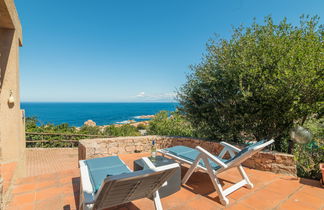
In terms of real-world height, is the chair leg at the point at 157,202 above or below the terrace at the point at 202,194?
above

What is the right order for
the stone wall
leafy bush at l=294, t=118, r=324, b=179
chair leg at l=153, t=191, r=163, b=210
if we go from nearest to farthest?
chair leg at l=153, t=191, r=163, b=210, leafy bush at l=294, t=118, r=324, b=179, the stone wall

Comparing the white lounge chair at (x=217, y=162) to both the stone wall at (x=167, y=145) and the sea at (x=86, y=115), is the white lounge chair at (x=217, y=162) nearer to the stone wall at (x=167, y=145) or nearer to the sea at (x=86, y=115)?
the stone wall at (x=167, y=145)

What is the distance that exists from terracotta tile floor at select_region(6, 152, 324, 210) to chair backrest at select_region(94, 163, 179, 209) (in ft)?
2.53

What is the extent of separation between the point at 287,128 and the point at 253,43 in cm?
243

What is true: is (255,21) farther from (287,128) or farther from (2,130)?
(2,130)

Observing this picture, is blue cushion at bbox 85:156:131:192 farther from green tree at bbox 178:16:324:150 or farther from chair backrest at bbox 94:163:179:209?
green tree at bbox 178:16:324:150

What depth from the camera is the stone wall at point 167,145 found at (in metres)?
3.52

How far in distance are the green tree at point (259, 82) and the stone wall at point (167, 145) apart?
1.94 ft

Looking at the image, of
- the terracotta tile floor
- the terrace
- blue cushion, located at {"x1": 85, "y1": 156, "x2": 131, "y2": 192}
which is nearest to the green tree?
the terrace

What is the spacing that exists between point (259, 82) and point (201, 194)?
310cm

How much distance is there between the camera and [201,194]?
8.78 feet

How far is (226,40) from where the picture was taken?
5.19 metres

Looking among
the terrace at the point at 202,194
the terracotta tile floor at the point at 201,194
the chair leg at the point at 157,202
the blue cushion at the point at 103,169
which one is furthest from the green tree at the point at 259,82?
the chair leg at the point at 157,202

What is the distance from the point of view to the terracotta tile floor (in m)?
2.37
